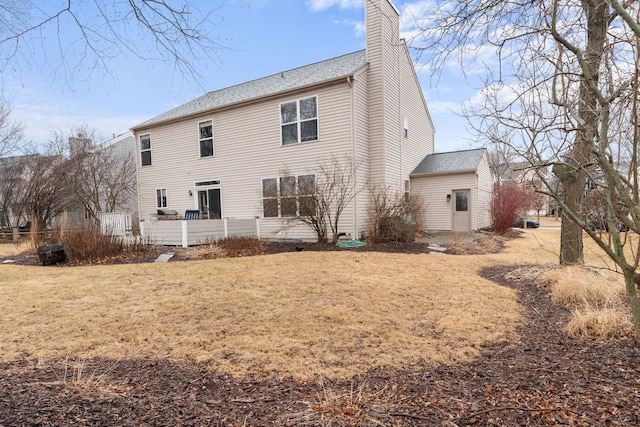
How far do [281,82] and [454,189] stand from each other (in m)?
8.47

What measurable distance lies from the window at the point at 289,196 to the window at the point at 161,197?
5.51 meters

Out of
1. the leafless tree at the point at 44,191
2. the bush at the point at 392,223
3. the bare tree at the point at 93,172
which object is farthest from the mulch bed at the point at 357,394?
the bare tree at the point at 93,172

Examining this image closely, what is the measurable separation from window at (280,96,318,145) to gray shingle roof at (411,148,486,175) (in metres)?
5.46

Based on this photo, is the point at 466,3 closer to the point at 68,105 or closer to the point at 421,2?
the point at 421,2

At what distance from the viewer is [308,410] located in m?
2.06

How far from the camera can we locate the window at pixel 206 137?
45.6 feet

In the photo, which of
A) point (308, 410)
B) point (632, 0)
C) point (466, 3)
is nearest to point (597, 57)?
point (632, 0)

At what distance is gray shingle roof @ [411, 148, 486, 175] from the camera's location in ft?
46.9

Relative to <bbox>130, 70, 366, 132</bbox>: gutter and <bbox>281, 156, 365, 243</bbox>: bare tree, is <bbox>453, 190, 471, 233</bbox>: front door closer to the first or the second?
<bbox>281, 156, 365, 243</bbox>: bare tree

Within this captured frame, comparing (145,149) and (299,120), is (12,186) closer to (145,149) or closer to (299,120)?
(145,149)

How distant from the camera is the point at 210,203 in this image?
14.1 m

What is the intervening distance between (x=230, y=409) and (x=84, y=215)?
2225 centimetres

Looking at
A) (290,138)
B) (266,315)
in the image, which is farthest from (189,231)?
(266,315)

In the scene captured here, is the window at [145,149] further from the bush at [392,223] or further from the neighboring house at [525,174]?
the neighboring house at [525,174]
